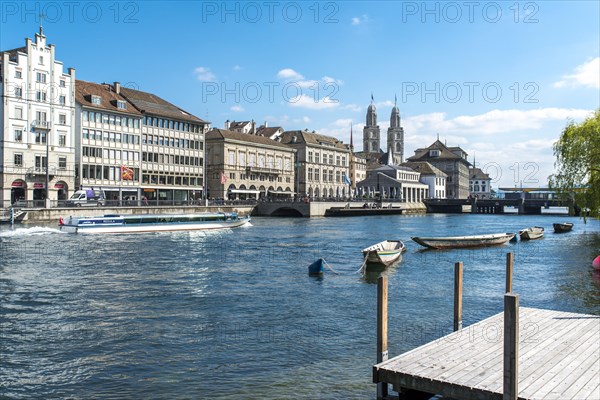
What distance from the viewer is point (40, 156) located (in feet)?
258

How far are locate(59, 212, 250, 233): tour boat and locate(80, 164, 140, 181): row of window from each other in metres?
25.8

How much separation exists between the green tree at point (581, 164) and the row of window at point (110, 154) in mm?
65977

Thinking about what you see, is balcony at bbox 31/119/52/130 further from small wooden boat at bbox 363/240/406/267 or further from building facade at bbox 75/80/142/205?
small wooden boat at bbox 363/240/406/267

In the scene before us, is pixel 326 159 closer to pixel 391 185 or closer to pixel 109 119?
pixel 391 185

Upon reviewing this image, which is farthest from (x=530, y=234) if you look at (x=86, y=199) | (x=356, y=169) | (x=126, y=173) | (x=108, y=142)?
(x=356, y=169)

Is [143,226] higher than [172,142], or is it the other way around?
[172,142]

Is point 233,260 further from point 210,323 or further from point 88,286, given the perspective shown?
point 210,323

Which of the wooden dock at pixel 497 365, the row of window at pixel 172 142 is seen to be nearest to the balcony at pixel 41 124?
the row of window at pixel 172 142

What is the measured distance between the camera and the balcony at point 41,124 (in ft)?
255

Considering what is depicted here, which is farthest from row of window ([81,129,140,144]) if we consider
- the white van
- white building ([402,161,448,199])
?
white building ([402,161,448,199])

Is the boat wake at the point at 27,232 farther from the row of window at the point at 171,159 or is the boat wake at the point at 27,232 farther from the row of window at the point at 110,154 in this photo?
the row of window at the point at 171,159

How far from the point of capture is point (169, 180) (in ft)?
338

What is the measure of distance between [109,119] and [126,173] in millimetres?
8910

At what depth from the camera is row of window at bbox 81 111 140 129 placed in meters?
87.3
